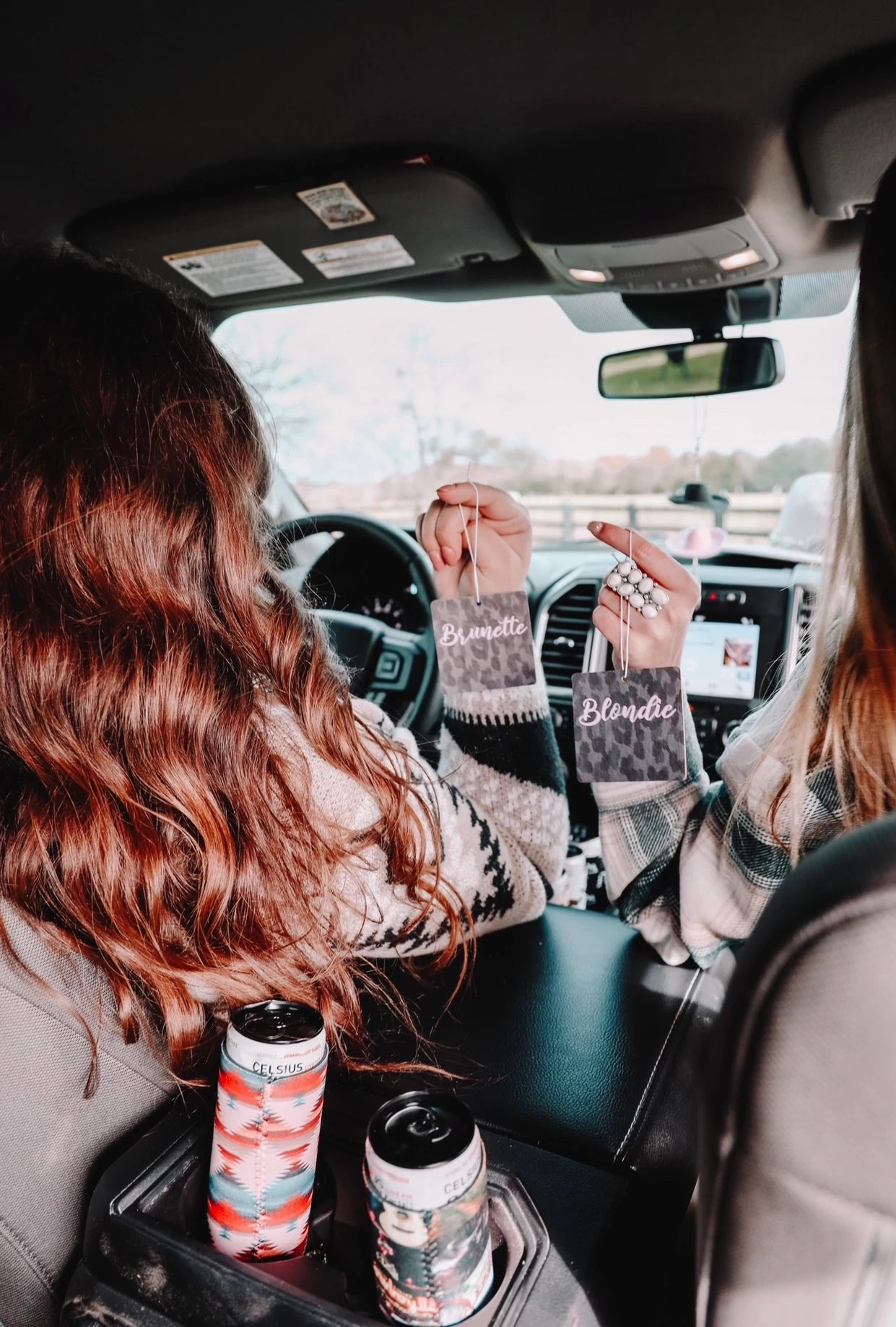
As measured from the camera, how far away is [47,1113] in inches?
33.0

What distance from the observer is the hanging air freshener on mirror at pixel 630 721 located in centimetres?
105

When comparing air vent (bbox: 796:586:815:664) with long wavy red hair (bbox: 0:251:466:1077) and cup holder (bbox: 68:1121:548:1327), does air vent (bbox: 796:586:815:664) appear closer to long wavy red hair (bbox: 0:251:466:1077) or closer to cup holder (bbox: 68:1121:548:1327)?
long wavy red hair (bbox: 0:251:466:1077)

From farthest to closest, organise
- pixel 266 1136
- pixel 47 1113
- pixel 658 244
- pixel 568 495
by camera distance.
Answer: pixel 568 495 → pixel 658 244 → pixel 47 1113 → pixel 266 1136

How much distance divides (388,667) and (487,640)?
A: 130 cm

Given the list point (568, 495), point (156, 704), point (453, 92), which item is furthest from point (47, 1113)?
point (568, 495)

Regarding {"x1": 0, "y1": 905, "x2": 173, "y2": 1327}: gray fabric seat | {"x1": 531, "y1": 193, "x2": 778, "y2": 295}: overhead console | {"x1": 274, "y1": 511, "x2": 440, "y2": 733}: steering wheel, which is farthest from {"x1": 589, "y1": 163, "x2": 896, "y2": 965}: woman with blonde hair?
{"x1": 274, "y1": 511, "x2": 440, "y2": 733}: steering wheel

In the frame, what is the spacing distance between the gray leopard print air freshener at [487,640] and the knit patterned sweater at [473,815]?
0.08 metres

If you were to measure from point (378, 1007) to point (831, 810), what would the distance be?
57cm

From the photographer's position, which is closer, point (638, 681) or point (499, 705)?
Result: point (638, 681)

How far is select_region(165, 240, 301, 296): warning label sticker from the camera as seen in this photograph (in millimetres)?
2018

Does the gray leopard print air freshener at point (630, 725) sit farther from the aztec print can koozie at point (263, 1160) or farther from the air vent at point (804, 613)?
the air vent at point (804, 613)

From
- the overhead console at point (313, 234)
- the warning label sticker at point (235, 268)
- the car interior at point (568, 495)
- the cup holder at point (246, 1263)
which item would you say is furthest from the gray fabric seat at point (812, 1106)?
the warning label sticker at point (235, 268)

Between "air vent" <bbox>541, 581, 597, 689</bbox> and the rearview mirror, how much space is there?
0.52 m

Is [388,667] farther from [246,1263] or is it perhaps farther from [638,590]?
[246,1263]
